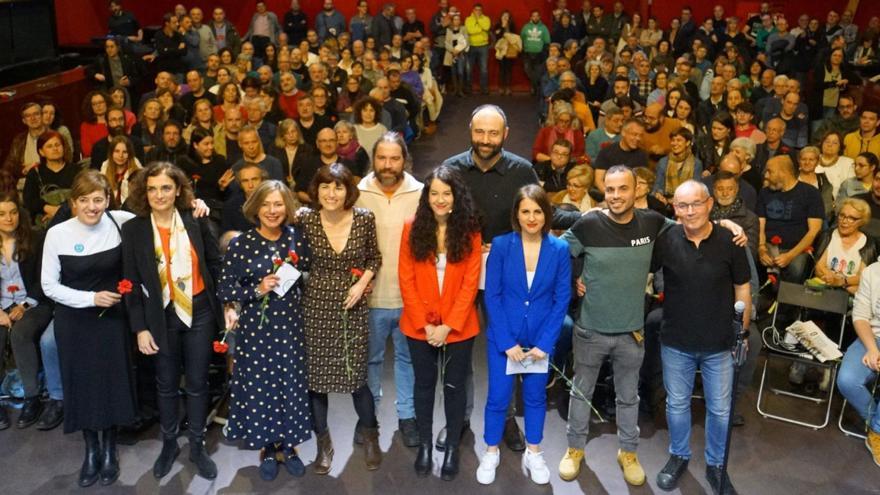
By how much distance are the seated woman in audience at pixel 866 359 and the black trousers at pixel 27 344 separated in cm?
426

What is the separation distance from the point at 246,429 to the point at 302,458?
1.34 ft

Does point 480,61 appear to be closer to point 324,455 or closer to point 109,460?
point 324,455

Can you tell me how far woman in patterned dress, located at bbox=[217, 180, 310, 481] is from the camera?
3.81m

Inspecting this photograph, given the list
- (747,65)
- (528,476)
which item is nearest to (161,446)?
(528,476)

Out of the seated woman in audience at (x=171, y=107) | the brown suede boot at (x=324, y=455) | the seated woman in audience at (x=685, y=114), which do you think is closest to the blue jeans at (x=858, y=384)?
the brown suede boot at (x=324, y=455)

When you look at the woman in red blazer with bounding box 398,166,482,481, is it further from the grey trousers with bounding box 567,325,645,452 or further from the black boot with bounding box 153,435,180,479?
the black boot with bounding box 153,435,180,479

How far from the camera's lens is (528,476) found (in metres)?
4.10

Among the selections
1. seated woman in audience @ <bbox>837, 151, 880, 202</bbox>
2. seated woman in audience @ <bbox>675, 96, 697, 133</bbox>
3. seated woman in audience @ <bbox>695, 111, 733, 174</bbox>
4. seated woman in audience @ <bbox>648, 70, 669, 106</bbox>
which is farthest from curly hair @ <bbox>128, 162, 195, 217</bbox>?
seated woman in audience @ <bbox>648, 70, 669, 106</bbox>

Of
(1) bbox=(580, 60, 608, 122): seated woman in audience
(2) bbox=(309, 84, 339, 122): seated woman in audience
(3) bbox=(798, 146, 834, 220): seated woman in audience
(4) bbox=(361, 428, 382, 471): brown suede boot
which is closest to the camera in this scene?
(4) bbox=(361, 428, 382, 471): brown suede boot

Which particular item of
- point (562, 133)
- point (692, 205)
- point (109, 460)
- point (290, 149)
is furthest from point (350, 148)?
point (692, 205)

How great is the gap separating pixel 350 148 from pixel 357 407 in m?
2.52

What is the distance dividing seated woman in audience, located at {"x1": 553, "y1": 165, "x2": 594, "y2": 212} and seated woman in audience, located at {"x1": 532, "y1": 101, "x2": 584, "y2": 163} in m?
1.53

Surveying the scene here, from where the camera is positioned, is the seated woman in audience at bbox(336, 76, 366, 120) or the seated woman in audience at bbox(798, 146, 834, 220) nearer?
the seated woman in audience at bbox(798, 146, 834, 220)

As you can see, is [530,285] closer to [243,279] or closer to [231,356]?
[243,279]
